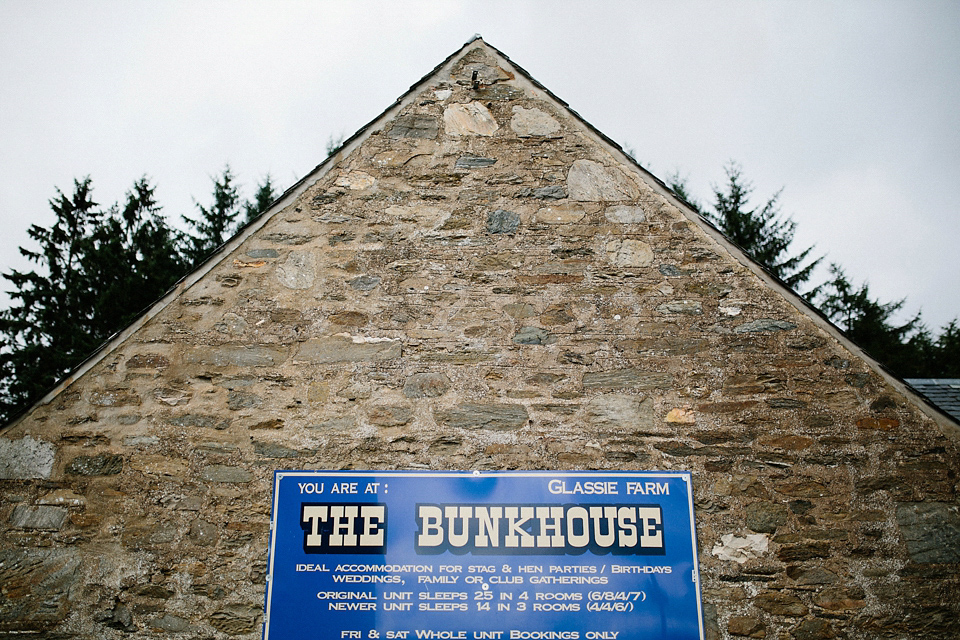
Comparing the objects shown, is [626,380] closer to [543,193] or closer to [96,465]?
[543,193]

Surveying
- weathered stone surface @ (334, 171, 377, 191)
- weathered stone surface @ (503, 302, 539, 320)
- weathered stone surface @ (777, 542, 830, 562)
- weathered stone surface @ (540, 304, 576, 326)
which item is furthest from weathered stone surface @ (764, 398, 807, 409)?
weathered stone surface @ (334, 171, 377, 191)

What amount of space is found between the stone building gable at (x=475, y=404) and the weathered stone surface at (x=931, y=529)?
0.01 meters

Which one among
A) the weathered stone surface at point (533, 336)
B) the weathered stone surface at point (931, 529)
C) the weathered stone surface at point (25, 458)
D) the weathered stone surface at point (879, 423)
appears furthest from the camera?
the weathered stone surface at point (533, 336)

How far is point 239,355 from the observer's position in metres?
4.07

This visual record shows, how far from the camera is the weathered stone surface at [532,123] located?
15.3ft

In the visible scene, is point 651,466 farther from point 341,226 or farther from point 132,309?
point 132,309

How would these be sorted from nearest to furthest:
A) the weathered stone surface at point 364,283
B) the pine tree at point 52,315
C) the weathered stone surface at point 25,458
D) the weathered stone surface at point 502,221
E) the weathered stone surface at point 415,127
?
the weathered stone surface at point 25,458 → the weathered stone surface at point 364,283 → the weathered stone surface at point 502,221 → the weathered stone surface at point 415,127 → the pine tree at point 52,315

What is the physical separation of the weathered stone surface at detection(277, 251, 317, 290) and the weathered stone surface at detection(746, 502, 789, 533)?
3.27 m

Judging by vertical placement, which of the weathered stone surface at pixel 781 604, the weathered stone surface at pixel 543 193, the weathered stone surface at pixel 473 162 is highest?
the weathered stone surface at pixel 473 162

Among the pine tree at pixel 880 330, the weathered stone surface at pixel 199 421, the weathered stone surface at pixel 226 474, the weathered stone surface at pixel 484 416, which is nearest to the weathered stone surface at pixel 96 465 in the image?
the weathered stone surface at pixel 199 421

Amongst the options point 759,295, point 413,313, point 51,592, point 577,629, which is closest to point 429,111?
point 413,313

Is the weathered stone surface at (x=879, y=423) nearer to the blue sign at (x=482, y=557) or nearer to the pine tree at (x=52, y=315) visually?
the blue sign at (x=482, y=557)

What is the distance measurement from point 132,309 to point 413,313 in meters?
12.7

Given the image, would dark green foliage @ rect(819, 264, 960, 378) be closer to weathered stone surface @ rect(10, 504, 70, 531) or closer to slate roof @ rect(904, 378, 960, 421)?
slate roof @ rect(904, 378, 960, 421)
